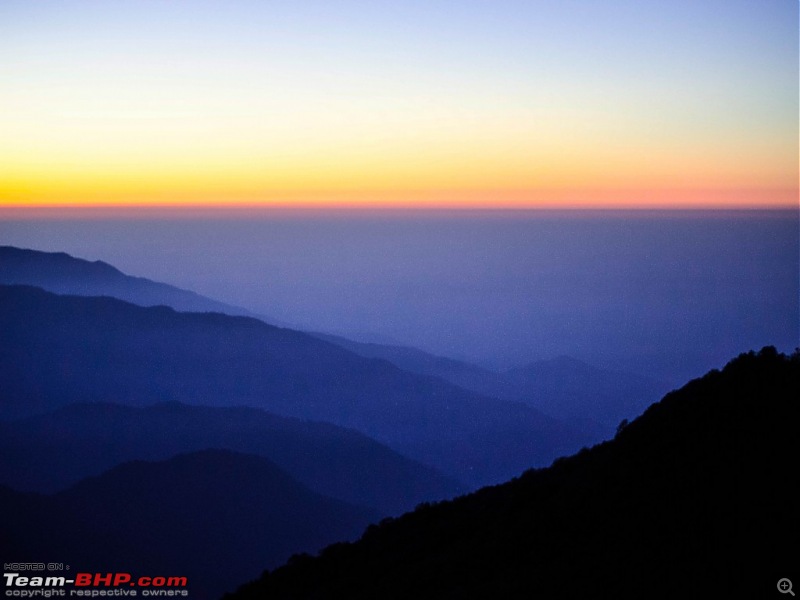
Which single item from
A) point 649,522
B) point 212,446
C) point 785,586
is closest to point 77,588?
point 649,522

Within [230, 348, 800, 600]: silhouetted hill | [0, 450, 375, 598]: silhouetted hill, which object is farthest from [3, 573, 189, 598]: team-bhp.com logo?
[230, 348, 800, 600]: silhouetted hill

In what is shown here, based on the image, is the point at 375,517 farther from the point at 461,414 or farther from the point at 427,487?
the point at 461,414

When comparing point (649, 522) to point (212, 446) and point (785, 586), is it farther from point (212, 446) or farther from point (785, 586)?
point (212, 446)

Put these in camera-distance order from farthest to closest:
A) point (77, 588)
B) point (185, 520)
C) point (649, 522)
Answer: point (185, 520) → point (77, 588) → point (649, 522)

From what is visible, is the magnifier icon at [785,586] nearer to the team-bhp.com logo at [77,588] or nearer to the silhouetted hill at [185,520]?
the team-bhp.com logo at [77,588]

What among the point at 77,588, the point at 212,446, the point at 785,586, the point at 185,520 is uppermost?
the point at 785,586

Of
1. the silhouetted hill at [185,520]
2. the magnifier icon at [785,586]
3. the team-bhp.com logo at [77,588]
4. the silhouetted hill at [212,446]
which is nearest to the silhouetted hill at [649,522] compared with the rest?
the magnifier icon at [785,586]

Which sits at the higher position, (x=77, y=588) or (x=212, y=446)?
(x=77, y=588)
